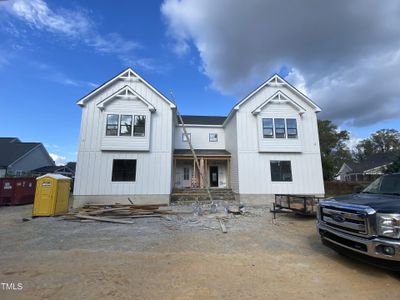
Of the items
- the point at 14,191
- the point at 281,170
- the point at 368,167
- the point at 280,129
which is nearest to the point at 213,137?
the point at 280,129

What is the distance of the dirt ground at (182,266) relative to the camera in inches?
148

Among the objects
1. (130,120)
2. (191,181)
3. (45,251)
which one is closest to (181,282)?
(45,251)

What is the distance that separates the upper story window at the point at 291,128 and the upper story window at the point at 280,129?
40 centimetres

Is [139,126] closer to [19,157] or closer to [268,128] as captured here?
[268,128]

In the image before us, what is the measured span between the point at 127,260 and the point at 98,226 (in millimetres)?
4861

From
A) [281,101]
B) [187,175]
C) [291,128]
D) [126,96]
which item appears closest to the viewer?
[126,96]

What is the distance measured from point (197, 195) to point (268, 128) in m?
7.46

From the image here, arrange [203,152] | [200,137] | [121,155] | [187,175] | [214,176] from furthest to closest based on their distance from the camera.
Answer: [200,137] < [214,176] < [187,175] < [203,152] < [121,155]

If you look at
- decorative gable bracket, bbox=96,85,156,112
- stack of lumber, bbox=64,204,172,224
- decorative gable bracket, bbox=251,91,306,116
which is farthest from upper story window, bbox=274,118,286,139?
stack of lumber, bbox=64,204,172,224

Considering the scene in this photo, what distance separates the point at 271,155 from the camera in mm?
16766

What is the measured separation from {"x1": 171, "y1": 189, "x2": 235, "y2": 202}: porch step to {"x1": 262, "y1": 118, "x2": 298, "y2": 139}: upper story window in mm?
5420

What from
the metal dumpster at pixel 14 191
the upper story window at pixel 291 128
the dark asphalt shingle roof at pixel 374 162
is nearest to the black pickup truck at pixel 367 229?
the upper story window at pixel 291 128

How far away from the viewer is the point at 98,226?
9398mm

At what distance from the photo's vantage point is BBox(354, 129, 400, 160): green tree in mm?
57031
